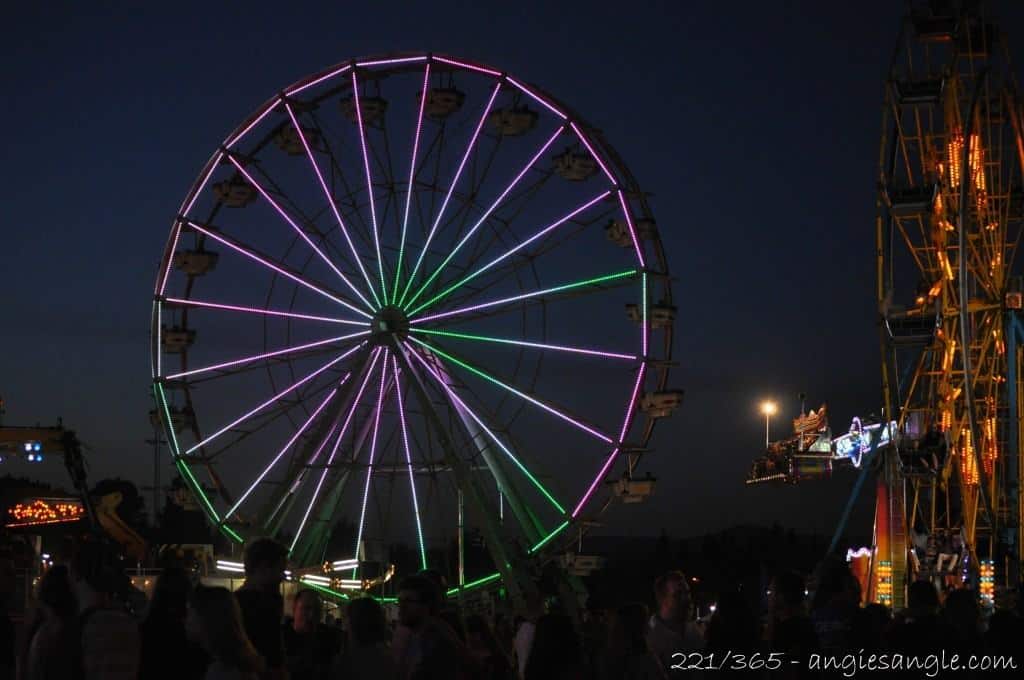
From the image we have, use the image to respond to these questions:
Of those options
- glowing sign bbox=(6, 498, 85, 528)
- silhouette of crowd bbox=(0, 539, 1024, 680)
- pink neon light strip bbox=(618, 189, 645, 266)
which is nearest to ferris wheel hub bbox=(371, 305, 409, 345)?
pink neon light strip bbox=(618, 189, 645, 266)

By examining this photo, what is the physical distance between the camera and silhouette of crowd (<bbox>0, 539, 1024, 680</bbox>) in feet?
21.6

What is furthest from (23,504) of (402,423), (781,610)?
(781,610)

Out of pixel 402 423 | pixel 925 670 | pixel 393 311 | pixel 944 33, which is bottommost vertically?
pixel 925 670

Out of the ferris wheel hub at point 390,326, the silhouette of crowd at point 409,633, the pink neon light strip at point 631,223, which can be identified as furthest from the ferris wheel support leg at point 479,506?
the silhouette of crowd at point 409,633

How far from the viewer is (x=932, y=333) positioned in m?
32.9

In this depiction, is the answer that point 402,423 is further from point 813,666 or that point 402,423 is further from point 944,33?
point 813,666

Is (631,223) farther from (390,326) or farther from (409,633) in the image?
(409,633)

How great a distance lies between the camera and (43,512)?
32969 millimetres

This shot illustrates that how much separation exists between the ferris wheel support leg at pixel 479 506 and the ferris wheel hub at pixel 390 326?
5.4 inches

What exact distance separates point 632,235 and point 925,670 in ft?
63.3

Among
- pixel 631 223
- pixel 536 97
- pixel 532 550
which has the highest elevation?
pixel 536 97

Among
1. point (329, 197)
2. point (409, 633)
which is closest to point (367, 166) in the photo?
point (329, 197)

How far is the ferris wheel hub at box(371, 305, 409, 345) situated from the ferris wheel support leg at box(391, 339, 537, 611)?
138mm

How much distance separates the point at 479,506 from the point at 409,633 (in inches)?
735
